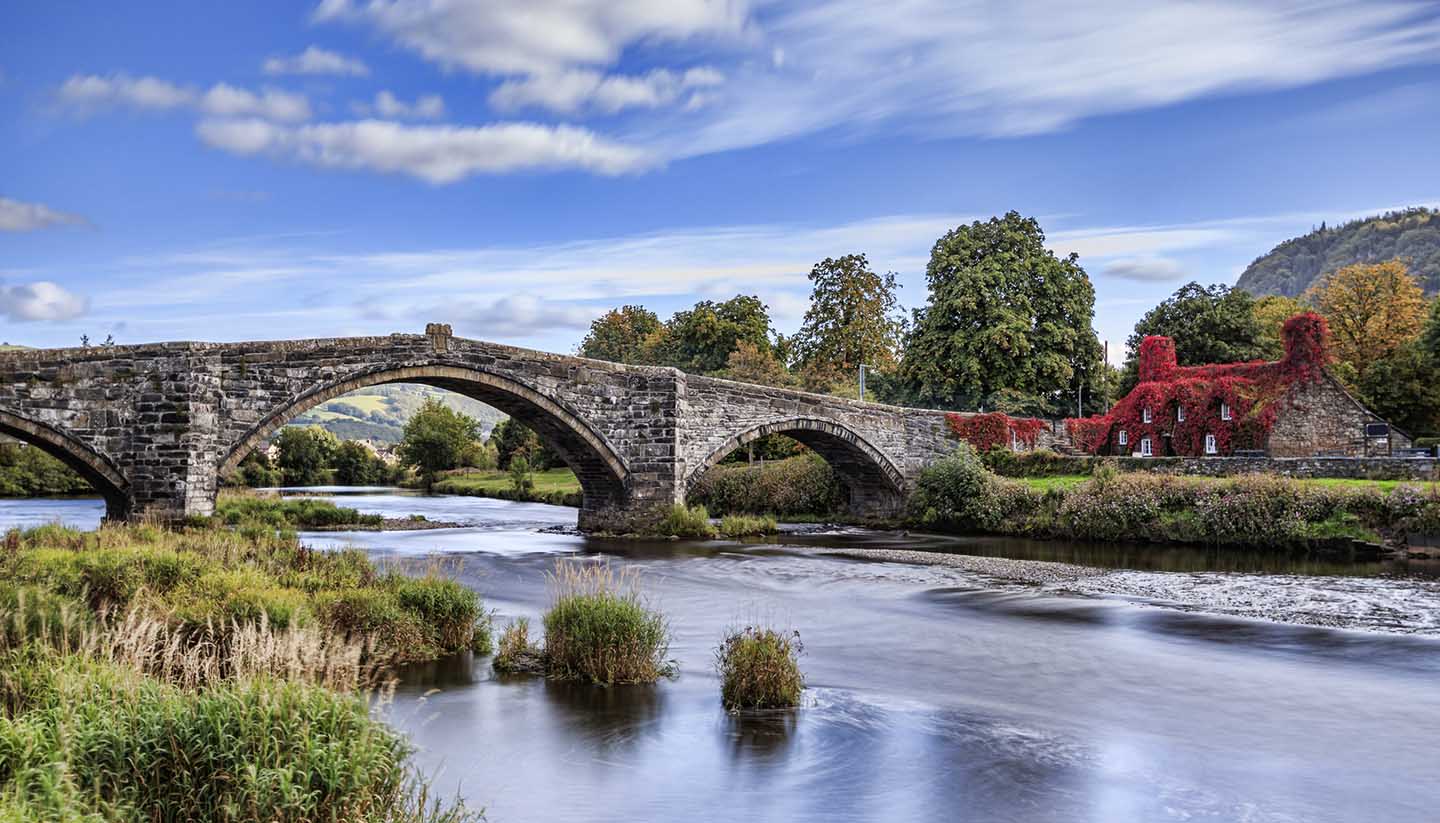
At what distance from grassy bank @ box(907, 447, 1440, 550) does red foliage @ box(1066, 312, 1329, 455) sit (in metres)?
9.62

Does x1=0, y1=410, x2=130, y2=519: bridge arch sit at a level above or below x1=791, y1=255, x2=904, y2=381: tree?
below

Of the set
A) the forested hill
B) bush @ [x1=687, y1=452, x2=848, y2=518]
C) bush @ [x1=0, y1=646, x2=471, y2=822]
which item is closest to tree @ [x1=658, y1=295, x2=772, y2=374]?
bush @ [x1=687, y1=452, x2=848, y2=518]

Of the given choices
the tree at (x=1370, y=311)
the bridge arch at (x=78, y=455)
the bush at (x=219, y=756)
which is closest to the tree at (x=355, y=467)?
the bridge arch at (x=78, y=455)

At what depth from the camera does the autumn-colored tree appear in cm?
5338

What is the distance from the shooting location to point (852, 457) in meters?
37.8

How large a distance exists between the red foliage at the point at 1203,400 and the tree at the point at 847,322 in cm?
1526

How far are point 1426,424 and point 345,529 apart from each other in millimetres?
49539

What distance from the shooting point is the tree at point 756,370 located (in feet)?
176

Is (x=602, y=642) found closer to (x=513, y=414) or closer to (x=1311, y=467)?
(x=513, y=414)

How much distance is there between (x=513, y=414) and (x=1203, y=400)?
28.1 metres

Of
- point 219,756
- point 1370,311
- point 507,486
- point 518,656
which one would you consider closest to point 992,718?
point 518,656

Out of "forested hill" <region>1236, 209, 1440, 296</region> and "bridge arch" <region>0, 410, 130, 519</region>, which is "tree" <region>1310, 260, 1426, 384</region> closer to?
"bridge arch" <region>0, 410, 130, 519</region>

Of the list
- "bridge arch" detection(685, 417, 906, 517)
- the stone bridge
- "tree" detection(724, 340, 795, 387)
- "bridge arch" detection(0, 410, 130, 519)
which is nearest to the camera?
"bridge arch" detection(0, 410, 130, 519)

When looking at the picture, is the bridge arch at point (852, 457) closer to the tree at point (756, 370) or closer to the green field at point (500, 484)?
the tree at point (756, 370)
